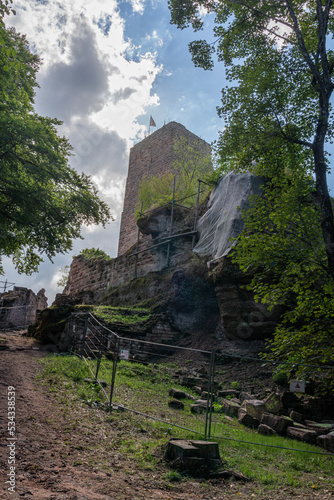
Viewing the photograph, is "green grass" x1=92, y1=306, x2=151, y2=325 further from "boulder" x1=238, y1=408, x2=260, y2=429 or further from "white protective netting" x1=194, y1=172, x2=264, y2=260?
"boulder" x1=238, y1=408, x2=260, y2=429

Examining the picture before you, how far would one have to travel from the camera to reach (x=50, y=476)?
2.91 m

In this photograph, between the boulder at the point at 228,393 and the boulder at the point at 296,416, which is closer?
the boulder at the point at 296,416

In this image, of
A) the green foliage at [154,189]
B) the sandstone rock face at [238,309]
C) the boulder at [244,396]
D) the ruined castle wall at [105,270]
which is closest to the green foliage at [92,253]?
the ruined castle wall at [105,270]

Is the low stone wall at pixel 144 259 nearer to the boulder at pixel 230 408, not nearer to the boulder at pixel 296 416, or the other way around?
the boulder at pixel 230 408

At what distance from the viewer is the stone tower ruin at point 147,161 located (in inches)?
1126

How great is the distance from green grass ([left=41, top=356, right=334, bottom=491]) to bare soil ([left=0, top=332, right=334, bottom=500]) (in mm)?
174

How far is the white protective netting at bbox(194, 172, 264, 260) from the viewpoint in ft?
39.7

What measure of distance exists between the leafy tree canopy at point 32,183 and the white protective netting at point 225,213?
407 cm

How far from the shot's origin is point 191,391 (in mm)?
8609

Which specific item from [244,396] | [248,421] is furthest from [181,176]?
[248,421]

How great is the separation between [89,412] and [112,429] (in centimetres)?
69

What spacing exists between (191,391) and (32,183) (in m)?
7.43

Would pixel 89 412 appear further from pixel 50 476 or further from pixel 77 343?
pixel 77 343

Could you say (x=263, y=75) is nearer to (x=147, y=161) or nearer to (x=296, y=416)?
(x=296, y=416)
